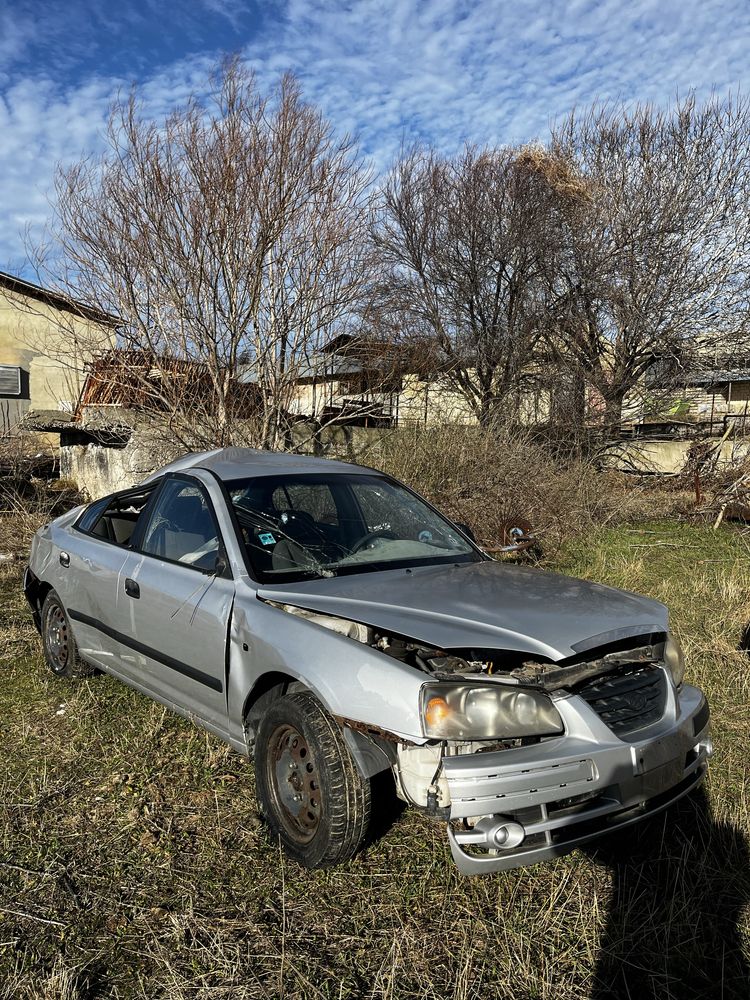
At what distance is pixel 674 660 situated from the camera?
3021mm

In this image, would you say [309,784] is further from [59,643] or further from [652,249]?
[652,249]

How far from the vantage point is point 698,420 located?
17516 mm

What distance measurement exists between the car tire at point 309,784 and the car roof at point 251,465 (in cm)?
149

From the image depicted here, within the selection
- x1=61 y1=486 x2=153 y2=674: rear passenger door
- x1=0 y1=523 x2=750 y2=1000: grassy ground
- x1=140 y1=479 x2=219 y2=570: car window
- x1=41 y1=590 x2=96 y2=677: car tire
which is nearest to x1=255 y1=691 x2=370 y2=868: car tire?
x1=0 y1=523 x2=750 y2=1000: grassy ground

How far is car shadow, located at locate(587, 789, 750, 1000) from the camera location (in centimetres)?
228

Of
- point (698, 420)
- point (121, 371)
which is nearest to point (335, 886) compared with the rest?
point (121, 371)

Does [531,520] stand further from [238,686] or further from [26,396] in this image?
[26,396]

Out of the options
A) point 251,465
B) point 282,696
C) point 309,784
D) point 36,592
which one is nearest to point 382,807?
point 309,784

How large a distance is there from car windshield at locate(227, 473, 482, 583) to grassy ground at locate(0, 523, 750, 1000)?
1.11 m

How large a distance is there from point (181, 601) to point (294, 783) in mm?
1080

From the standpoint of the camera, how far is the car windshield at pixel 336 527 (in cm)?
346

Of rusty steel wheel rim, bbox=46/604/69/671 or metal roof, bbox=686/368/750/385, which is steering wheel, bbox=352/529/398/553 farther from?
metal roof, bbox=686/368/750/385

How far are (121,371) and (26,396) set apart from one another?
11792 mm

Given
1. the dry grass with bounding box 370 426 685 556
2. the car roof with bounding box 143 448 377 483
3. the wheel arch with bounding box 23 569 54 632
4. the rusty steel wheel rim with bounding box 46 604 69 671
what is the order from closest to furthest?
1. the car roof with bounding box 143 448 377 483
2. the rusty steel wheel rim with bounding box 46 604 69 671
3. the wheel arch with bounding box 23 569 54 632
4. the dry grass with bounding box 370 426 685 556
